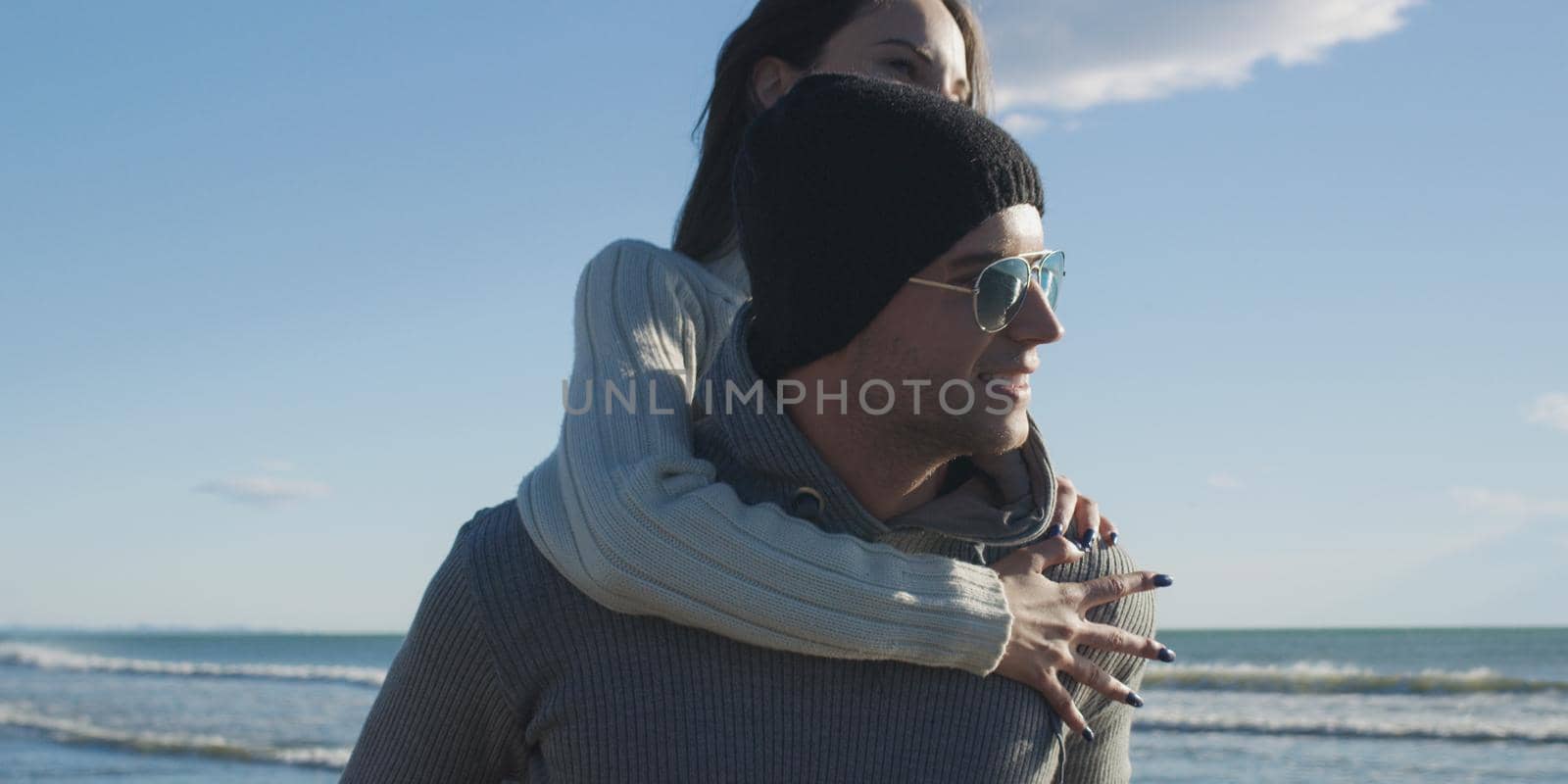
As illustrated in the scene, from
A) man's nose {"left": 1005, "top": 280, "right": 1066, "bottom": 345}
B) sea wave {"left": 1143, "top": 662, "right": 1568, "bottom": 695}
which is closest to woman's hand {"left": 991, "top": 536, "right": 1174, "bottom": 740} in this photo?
man's nose {"left": 1005, "top": 280, "right": 1066, "bottom": 345}

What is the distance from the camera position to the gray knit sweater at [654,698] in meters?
1.88

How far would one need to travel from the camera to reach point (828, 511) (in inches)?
79.7

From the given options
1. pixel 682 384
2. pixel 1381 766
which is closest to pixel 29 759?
pixel 1381 766

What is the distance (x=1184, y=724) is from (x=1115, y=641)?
1073 cm

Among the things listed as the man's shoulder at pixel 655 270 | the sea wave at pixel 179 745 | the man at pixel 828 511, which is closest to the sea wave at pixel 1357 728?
the sea wave at pixel 179 745

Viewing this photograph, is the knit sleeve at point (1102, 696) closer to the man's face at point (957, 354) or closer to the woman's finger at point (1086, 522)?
the woman's finger at point (1086, 522)

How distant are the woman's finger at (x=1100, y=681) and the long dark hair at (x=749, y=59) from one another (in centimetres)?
155

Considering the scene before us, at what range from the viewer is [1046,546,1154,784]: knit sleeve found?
213 cm

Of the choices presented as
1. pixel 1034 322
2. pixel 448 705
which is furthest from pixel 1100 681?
pixel 448 705

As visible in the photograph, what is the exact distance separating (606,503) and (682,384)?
0.46 m

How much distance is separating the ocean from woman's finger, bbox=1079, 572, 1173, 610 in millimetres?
7922

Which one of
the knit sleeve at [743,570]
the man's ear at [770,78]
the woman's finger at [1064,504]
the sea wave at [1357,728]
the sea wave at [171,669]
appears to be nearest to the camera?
the knit sleeve at [743,570]

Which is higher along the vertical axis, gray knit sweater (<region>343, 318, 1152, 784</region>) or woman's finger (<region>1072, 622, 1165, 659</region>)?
woman's finger (<region>1072, 622, 1165, 659</region>)

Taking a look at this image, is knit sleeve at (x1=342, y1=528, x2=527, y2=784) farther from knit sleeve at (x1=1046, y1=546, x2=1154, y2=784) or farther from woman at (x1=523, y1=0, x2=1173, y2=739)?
knit sleeve at (x1=1046, y1=546, x2=1154, y2=784)
